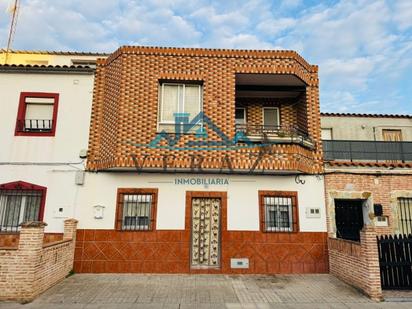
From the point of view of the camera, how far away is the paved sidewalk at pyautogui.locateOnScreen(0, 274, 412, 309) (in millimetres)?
6309

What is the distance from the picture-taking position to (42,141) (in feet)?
30.4

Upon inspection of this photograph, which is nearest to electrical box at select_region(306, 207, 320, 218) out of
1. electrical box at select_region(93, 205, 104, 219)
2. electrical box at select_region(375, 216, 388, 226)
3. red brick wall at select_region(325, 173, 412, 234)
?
red brick wall at select_region(325, 173, 412, 234)

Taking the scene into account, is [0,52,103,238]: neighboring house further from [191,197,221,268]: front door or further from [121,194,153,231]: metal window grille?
[191,197,221,268]: front door

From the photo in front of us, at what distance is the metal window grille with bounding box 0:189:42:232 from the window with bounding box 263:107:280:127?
27.8 feet

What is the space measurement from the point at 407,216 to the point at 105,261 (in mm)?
10187

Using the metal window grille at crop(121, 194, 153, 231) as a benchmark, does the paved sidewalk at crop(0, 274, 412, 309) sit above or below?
below

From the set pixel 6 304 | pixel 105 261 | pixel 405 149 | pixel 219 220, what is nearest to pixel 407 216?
pixel 405 149

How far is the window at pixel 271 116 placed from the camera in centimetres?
1078

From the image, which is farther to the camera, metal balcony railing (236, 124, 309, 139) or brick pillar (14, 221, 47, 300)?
metal balcony railing (236, 124, 309, 139)

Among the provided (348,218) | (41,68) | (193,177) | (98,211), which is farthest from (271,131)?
(41,68)

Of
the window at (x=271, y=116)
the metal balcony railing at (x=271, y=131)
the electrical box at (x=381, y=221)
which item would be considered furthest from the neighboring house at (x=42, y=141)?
the electrical box at (x=381, y=221)

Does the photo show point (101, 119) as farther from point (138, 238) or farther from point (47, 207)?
point (138, 238)

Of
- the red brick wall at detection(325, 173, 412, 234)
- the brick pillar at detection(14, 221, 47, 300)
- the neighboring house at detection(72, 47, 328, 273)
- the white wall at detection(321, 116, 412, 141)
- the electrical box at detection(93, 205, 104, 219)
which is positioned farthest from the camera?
the white wall at detection(321, 116, 412, 141)

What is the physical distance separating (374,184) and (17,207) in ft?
39.3
